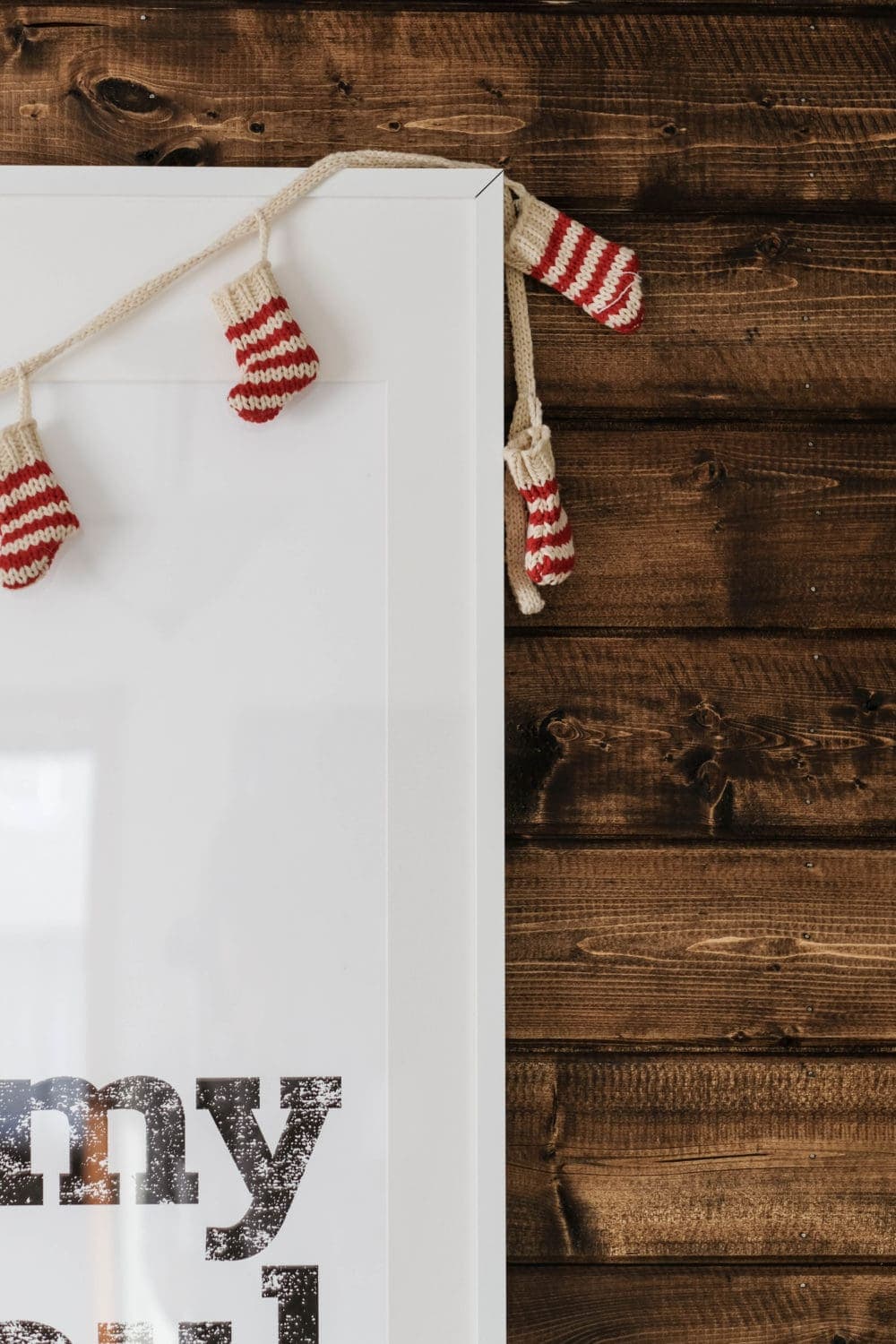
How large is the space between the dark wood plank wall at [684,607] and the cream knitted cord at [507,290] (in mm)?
44

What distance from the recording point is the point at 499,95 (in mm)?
894

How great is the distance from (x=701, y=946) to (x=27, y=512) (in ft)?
2.21

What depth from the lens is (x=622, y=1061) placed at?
2.92 ft

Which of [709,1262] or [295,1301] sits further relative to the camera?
[709,1262]

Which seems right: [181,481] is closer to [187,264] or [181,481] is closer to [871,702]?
[187,264]

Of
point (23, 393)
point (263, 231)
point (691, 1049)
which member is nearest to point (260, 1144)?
point (691, 1049)

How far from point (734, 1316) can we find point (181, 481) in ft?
2.86

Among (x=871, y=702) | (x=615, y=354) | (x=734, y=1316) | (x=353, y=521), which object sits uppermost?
(x=615, y=354)

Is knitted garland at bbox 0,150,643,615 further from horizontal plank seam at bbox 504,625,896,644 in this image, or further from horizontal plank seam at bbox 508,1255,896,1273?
horizontal plank seam at bbox 508,1255,896,1273

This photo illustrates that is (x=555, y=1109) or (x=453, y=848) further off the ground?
(x=453, y=848)

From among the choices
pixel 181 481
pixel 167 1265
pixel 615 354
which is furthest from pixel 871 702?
pixel 167 1265

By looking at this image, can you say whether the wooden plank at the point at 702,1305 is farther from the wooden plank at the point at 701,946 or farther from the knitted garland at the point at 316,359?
the knitted garland at the point at 316,359

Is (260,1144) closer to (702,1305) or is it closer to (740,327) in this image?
(702,1305)

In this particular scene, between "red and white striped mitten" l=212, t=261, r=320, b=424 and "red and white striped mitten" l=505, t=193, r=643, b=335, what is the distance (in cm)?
21
